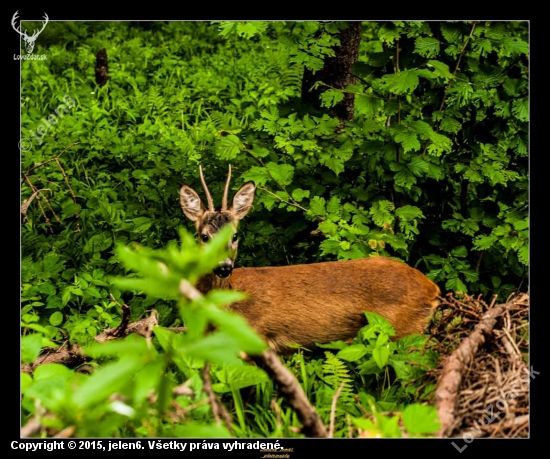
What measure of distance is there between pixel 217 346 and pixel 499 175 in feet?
11.9

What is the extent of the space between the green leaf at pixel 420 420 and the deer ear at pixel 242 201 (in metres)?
2.55

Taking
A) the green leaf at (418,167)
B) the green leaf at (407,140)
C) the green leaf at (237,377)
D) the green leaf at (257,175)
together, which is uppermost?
the green leaf at (407,140)

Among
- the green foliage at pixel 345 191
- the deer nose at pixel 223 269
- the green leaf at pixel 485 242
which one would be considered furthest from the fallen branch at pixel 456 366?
the deer nose at pixel 223 269

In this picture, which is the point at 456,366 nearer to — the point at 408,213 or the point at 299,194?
the point at 408,213

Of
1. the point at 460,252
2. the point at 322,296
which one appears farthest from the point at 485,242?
the point at 322,296

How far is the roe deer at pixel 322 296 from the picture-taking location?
197 inches

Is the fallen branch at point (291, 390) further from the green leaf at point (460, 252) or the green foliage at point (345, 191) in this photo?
the green leaf at point (460, 252)

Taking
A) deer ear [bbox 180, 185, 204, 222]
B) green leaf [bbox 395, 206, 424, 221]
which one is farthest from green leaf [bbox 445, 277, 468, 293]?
deer ear [bbox 180, 185, 204, 222]

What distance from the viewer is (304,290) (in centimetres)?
520

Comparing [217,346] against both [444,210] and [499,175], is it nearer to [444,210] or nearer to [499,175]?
[499,175]

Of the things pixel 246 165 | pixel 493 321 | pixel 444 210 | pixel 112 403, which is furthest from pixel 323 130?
pixel 112 403

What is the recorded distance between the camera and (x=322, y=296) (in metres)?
5.15

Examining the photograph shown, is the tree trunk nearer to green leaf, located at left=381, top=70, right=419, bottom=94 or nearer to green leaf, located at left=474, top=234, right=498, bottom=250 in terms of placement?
green leaf, located at left=381, top=70, right=419, bottom=94

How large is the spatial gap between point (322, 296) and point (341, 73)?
6.92 feet
